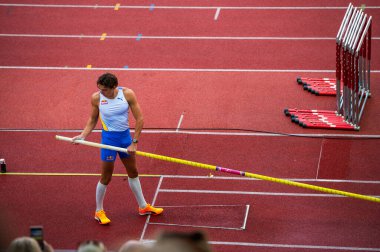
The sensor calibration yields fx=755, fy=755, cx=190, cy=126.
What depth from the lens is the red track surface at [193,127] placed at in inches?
388

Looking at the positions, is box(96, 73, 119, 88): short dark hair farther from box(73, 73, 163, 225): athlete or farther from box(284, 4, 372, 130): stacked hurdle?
Result: box(284, 4, 372, 130): stacked hurdle

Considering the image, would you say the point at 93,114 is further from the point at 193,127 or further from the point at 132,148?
the point at 193,127

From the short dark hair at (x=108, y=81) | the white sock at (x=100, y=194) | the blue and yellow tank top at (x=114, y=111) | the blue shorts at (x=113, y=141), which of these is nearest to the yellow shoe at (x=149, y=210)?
the white sock at (x=100, y=194)

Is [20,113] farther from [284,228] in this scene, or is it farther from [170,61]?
[284,228]

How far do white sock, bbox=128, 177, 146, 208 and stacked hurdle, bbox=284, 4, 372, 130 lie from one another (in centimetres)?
363

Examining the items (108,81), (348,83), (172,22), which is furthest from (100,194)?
(172,22)

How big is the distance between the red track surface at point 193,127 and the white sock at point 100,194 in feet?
0.96

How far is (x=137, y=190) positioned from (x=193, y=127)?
9.58 feet

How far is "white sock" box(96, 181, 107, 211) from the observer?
9719mm

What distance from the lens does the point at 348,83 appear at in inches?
483

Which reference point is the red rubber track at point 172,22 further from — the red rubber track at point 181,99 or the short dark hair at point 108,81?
the short dark hair at point 108,81

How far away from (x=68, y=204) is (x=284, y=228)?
9.78 feet

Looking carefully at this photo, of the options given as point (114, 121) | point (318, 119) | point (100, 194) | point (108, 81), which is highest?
point (318, 119)

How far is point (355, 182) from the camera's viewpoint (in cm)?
1076
